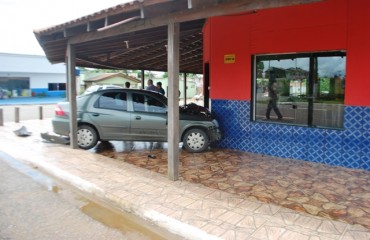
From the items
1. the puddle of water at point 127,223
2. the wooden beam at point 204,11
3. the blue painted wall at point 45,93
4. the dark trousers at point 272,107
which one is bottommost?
the puddle of water at point 127,223

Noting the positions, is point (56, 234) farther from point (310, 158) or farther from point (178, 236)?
point (310, 158)

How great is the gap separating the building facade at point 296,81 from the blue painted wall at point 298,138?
0.06 feet

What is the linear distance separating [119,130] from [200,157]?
7.26 feet

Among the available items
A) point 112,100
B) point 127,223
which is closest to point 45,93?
point 112,100

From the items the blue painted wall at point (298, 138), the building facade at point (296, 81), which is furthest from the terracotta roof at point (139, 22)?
the blue painted wall at point (298, 138)

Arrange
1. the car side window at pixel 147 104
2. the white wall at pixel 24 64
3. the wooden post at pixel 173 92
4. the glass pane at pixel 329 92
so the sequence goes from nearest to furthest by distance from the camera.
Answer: the wooden post at pixel 173 92
the glass pane at pixel 329 92
the car side window at pixel 147 104
the white wall at pixel 24 64

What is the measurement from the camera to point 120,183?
19.4 ft

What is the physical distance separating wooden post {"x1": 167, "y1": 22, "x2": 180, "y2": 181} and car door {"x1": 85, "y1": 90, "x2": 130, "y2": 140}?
2870 millimetres

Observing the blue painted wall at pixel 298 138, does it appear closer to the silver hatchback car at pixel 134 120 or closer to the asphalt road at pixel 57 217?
the silver hatchback car at pixel 134 120

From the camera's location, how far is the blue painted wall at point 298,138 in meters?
6.66

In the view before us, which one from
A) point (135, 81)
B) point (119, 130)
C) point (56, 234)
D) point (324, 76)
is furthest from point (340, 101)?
point (135, 81)

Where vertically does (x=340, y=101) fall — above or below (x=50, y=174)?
above

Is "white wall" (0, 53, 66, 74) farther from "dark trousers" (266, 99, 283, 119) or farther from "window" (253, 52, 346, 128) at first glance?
"dark trousers" (266, 99, 283, 119)

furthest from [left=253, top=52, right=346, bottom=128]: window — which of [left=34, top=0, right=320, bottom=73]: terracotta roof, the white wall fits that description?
the white wall
